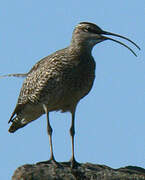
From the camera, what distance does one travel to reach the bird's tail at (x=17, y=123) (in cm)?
1806

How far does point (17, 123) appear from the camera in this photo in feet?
60.2

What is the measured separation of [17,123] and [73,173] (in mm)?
4620

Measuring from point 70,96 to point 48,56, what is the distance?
1500 millimetres

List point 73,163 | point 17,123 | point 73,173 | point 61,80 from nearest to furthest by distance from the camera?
point 73,173 < point 73,163 < point 61,80 < point 17,123

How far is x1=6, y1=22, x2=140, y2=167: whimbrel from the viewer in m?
15.4

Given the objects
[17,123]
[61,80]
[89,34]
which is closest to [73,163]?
[61,80]

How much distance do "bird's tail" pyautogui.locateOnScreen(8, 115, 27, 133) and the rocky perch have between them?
3490 millimetres

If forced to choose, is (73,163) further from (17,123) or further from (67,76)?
(17,123)

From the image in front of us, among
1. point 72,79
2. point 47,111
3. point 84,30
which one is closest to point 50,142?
point 47,111

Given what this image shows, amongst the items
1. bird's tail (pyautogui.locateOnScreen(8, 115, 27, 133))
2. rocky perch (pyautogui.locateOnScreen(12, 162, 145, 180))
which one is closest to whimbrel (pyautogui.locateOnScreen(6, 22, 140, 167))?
rocky perch (pyautogui.locateOnScreen(12, 162, 145, 180))

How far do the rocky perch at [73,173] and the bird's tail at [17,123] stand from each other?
349 centimetres

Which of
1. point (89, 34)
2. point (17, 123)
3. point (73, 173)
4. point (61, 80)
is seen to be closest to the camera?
point (73, 173)

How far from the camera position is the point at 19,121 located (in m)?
18.2

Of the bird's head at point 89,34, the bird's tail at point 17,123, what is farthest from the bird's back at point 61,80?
the bird's tail at point 17,123
